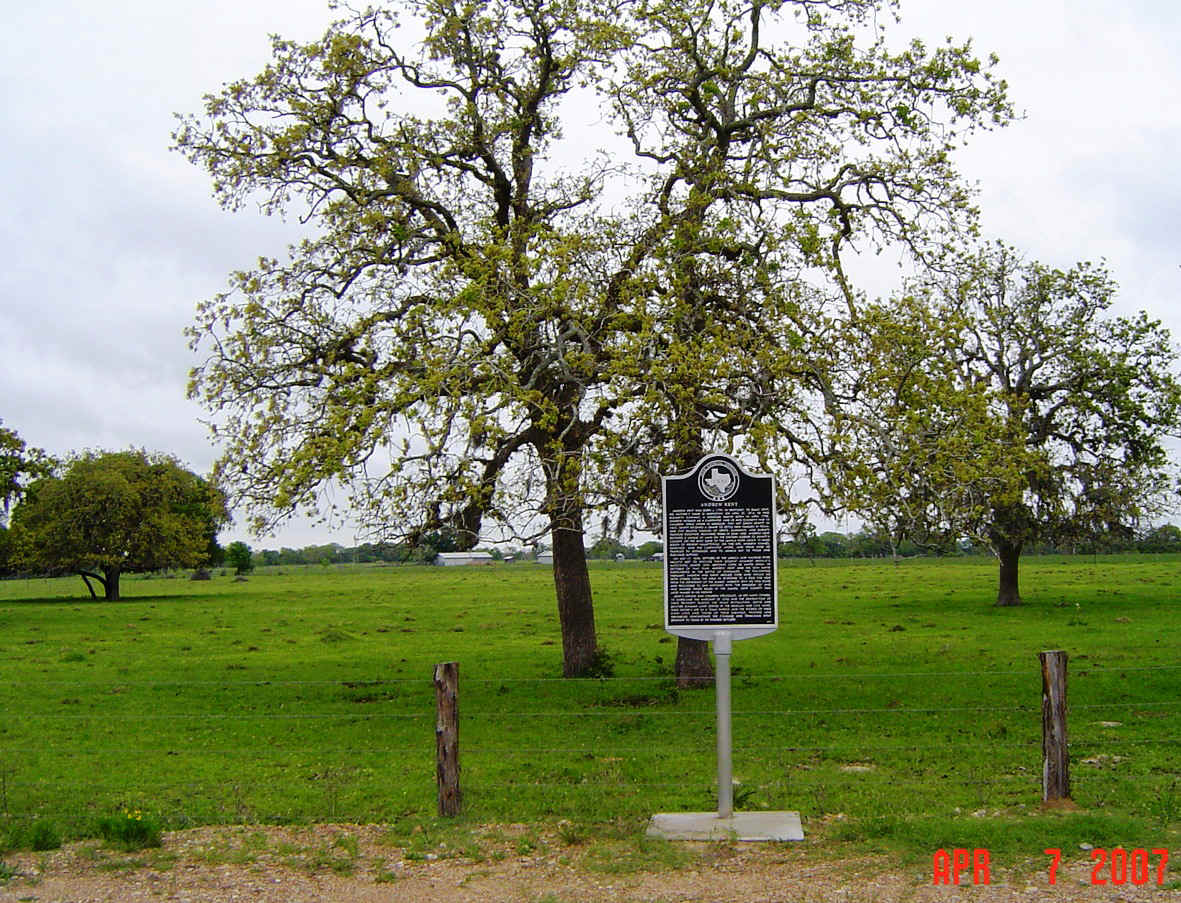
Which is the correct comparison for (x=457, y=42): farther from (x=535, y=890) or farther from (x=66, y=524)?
(x=66, y=524)

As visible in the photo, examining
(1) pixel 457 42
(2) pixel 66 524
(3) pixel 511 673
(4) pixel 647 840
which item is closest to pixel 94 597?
(2) pixel 66 524

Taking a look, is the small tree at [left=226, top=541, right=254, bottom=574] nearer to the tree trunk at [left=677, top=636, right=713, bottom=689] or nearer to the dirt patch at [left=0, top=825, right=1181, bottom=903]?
the tree trunk at [left=677, top=636, right=713, bottom=689]

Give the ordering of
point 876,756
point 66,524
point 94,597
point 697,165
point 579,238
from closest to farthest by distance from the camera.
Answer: point 876,756 < point 579,238 < point 697,165 < point 66,524 < point 94,597

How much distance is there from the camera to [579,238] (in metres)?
19.5

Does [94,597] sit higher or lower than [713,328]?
lower

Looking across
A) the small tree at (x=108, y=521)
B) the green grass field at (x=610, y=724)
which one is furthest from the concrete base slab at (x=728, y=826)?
the small tree at (x=108, y=521)

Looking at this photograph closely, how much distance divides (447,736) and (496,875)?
1869 millimetres

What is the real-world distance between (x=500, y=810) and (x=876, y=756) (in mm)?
6150

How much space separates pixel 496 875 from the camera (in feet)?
33.1

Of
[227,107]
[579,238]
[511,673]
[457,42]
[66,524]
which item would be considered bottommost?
[511,673]

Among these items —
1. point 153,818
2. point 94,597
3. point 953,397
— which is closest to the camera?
point 153,818

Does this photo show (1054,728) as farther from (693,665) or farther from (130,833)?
(693,665)
